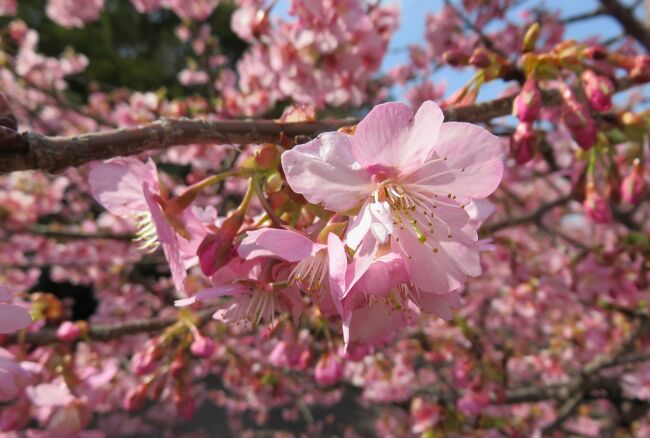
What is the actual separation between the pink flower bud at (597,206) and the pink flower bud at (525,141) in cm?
38

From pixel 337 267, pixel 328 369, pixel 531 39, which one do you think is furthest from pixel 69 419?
pixel 531 39

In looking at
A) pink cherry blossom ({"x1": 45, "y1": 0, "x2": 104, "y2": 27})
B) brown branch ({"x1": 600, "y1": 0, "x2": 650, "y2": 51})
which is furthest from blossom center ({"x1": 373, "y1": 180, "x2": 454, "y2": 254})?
pink cherry blossom ({"x1": 45, "y1": 0, "x2": 104, "y2": 27})

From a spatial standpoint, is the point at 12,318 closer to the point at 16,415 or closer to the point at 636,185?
the point at 16,415

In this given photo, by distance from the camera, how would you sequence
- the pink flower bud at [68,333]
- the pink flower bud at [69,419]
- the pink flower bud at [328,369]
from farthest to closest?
the pink flower bud at [328,369], the pink flower bud at [68,333], the pink flower bud at [69,419]

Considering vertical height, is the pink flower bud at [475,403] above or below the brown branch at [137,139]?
below

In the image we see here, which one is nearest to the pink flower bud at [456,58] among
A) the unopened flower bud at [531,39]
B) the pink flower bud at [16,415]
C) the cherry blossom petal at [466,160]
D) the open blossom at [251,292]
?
the unopened flower bud at [531,39]

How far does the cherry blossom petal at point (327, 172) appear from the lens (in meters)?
0.54

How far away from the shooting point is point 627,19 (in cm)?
204

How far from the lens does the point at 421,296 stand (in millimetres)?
663

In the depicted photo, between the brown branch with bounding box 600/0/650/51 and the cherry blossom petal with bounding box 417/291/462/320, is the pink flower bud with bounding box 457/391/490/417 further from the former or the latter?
the brown branch with bounding box 600/0/650/51

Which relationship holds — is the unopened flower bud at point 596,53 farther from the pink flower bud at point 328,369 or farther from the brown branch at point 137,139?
the pink flower bud at point 328,369

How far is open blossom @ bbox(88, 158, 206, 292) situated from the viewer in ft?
2.06

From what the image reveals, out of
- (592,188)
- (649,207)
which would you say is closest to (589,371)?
(592,188)

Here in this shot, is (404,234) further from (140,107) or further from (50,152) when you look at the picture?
(140,107)
